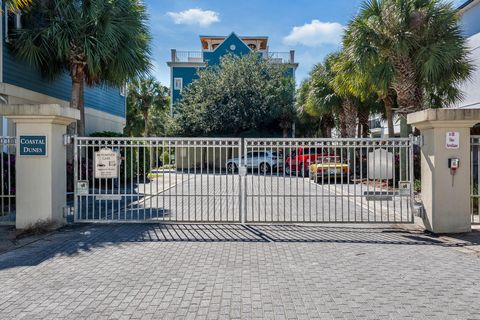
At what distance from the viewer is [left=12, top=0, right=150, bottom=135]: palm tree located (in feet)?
47.0

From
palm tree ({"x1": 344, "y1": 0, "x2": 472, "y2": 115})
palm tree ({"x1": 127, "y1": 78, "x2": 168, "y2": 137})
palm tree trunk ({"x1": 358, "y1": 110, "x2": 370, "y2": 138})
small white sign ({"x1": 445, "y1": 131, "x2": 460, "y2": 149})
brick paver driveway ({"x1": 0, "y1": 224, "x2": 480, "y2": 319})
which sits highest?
palm tree ({"x1": 127, "y1": 78, "x2": 168, "y2": 137})

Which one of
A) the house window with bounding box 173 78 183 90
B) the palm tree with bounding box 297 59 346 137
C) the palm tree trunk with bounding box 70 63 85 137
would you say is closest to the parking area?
the palm tree trunk with bounding box 70 63 85 137

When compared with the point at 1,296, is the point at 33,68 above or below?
above

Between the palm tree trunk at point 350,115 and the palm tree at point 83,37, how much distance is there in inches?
542

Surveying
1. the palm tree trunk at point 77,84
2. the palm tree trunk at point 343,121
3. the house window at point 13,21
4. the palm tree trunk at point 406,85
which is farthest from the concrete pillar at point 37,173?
the palm tree trunk at point 343,121

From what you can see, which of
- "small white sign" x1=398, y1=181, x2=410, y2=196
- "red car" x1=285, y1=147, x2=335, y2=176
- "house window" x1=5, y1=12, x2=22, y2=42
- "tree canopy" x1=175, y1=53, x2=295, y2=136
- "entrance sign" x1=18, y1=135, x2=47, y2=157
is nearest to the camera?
"entrance sign" x1=18, y1=135, x2=47, y2=157

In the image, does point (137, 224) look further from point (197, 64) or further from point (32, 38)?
point (197, 64)

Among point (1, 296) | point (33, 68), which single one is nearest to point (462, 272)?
point (1, 296)

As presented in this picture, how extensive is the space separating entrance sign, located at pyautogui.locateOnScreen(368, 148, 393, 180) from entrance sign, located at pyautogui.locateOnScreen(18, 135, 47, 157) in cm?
680

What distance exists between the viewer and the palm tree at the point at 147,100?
157 ft

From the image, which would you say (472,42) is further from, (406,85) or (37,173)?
(37,173)

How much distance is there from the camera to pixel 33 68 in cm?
1573

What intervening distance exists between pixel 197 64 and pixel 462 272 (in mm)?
41343

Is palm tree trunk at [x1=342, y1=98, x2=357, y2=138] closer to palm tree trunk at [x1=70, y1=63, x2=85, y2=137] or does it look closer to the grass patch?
palm tree trunk at [x1=70, y1=63, x2=85, y2=137]
